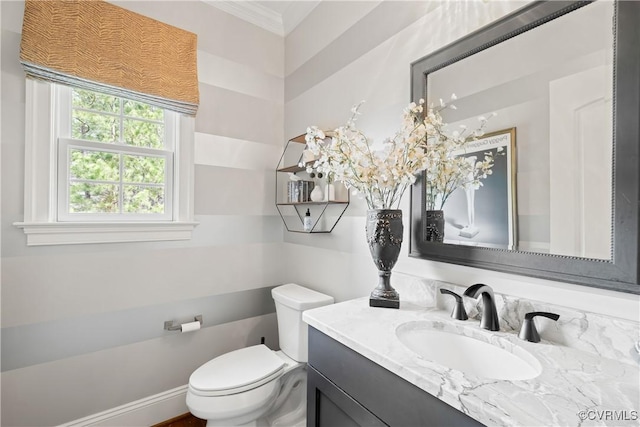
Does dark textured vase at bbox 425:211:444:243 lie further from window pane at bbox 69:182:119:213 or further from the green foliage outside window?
window pane at bbox 69:182:119:213

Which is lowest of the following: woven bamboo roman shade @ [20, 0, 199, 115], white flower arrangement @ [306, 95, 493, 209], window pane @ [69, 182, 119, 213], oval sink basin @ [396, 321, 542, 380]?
oval sink basin @ [396, 321, 542, 380]

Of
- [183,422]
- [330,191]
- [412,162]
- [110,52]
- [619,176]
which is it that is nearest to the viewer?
[619,176]

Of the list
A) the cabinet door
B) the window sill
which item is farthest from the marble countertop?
the window sill

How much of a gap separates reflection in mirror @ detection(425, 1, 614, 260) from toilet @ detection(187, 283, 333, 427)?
39.2 inches

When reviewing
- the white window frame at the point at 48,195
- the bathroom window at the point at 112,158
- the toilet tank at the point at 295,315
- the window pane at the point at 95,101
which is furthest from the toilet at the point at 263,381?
the window pane at the point at 95,101

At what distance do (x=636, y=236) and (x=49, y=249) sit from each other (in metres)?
2.26

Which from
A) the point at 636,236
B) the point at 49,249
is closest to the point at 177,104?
the point at 49,249

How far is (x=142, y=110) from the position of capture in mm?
1793

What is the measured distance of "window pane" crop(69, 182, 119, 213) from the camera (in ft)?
5.17

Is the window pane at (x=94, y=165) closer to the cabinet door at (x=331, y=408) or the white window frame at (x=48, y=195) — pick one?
the white window frame at (x=48, y=195)

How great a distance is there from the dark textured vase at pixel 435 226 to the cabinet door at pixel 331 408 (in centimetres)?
67

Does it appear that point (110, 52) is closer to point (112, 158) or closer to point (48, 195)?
point (112, 158)

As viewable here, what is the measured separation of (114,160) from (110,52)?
0.57m

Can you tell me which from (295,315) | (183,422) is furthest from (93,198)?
(183,422)
